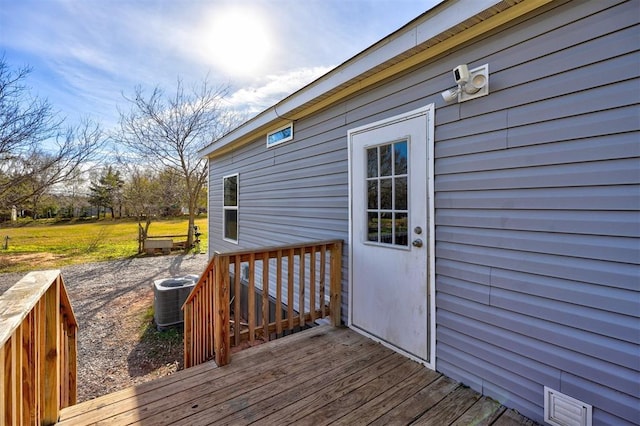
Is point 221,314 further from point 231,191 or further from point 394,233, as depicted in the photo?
point 231,191

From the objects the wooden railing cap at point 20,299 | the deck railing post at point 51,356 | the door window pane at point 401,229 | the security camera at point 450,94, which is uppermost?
the security camera at point 450,94

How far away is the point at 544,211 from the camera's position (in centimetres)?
171

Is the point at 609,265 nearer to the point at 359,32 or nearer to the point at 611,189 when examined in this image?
the point at 611,189

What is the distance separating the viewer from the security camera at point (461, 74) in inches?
79.0

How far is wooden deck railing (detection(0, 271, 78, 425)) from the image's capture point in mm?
1069

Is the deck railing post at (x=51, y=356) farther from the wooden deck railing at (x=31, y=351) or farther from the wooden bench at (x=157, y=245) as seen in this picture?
the wooden bench at (x=157, y=245)

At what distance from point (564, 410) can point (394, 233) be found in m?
1.47

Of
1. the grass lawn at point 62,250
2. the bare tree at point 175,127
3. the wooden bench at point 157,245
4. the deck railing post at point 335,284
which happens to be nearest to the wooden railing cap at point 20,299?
the deck railing post at point 335,284

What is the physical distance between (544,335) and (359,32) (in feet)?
11.7

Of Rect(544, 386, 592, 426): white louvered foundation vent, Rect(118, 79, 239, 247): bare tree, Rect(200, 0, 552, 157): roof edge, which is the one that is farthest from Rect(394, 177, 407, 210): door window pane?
Rect(118, 79, 239, 247): bare tree

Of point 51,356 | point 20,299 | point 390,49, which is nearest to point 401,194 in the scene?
point 390,49

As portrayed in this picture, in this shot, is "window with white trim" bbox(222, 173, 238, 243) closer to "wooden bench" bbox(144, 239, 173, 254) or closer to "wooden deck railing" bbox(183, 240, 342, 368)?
"wooden deck railing" bbox(183, 240, 342, 368)

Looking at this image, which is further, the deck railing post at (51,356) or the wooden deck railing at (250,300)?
the wooden deck railing at (250,300)

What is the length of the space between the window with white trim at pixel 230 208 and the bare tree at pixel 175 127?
5568 millimetres
